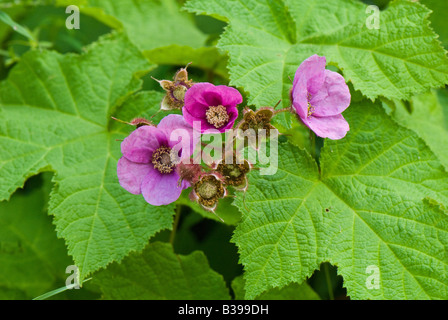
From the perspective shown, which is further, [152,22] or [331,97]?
[152,22]

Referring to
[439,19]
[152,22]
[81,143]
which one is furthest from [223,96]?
[439,19]

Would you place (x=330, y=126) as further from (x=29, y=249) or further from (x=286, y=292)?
(x=29, y=249)

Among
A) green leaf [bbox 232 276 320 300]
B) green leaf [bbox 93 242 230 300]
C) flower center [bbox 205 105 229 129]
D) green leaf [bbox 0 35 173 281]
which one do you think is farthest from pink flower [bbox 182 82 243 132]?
green leaf [bbox 232 276 320 300]

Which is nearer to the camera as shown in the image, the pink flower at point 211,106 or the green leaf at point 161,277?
the pink flower at point 211,106

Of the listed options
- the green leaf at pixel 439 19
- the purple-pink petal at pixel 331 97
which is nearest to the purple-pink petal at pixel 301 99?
the purple-pink petal at pixel 331 97

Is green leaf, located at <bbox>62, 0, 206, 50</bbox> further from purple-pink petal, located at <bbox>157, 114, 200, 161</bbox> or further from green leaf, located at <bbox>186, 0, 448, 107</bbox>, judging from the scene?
purple-pink petal, located at <bbox>157, 114, 200, 161</bbox>

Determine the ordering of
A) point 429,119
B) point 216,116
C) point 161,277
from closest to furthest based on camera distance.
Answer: point 216,116 → point 161,277 → point 429,119

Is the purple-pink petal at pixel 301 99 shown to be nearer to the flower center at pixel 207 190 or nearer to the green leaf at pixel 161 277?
the flower center at pixel 207 190
